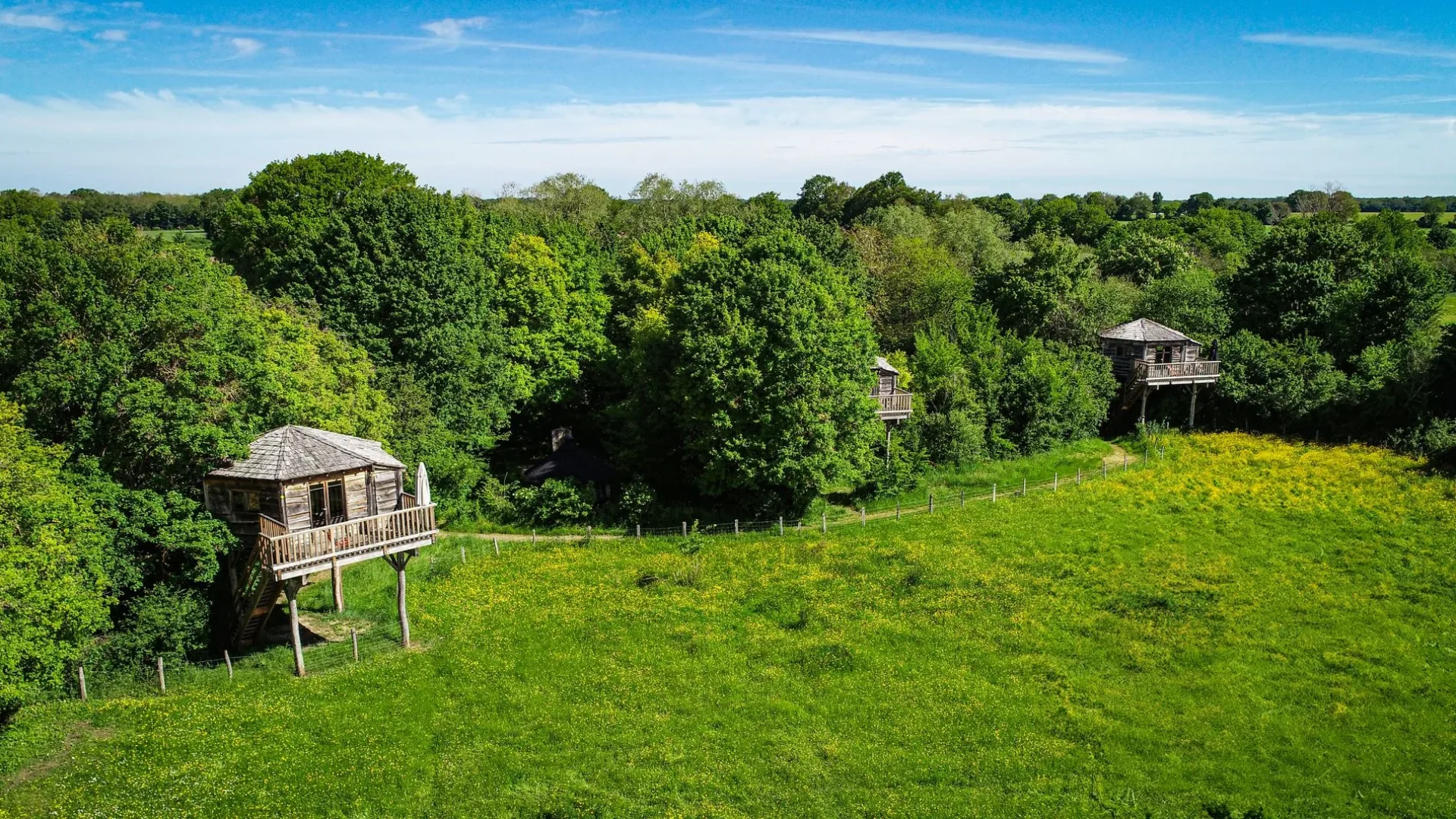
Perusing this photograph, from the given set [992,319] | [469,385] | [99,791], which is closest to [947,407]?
[992,319]

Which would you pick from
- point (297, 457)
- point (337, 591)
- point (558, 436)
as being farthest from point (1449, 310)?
point (297, 457)

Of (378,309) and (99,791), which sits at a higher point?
(378,309)

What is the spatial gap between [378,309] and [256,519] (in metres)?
16.8

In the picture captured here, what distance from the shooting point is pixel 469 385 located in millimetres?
45531

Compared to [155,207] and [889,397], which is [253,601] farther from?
[155,207]

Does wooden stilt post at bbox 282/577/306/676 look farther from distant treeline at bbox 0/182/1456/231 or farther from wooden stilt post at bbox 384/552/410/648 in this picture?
distant treeline at bbox 0/182/1456/231

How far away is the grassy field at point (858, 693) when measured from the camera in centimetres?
2175

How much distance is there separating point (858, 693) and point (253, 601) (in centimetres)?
1910

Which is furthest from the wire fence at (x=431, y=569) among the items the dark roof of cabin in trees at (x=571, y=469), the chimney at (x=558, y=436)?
the chimney at (x=558, y=436)

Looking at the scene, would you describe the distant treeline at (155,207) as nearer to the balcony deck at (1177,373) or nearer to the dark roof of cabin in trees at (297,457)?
the dark roof of cabin in trees at (297,457)

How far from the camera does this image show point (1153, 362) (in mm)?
54438

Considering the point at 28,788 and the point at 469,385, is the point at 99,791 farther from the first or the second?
the point at 469,385

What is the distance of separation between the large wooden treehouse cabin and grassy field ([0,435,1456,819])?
15659 mm

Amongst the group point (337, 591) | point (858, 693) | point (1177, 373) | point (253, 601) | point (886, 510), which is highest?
point (1177, 373)
